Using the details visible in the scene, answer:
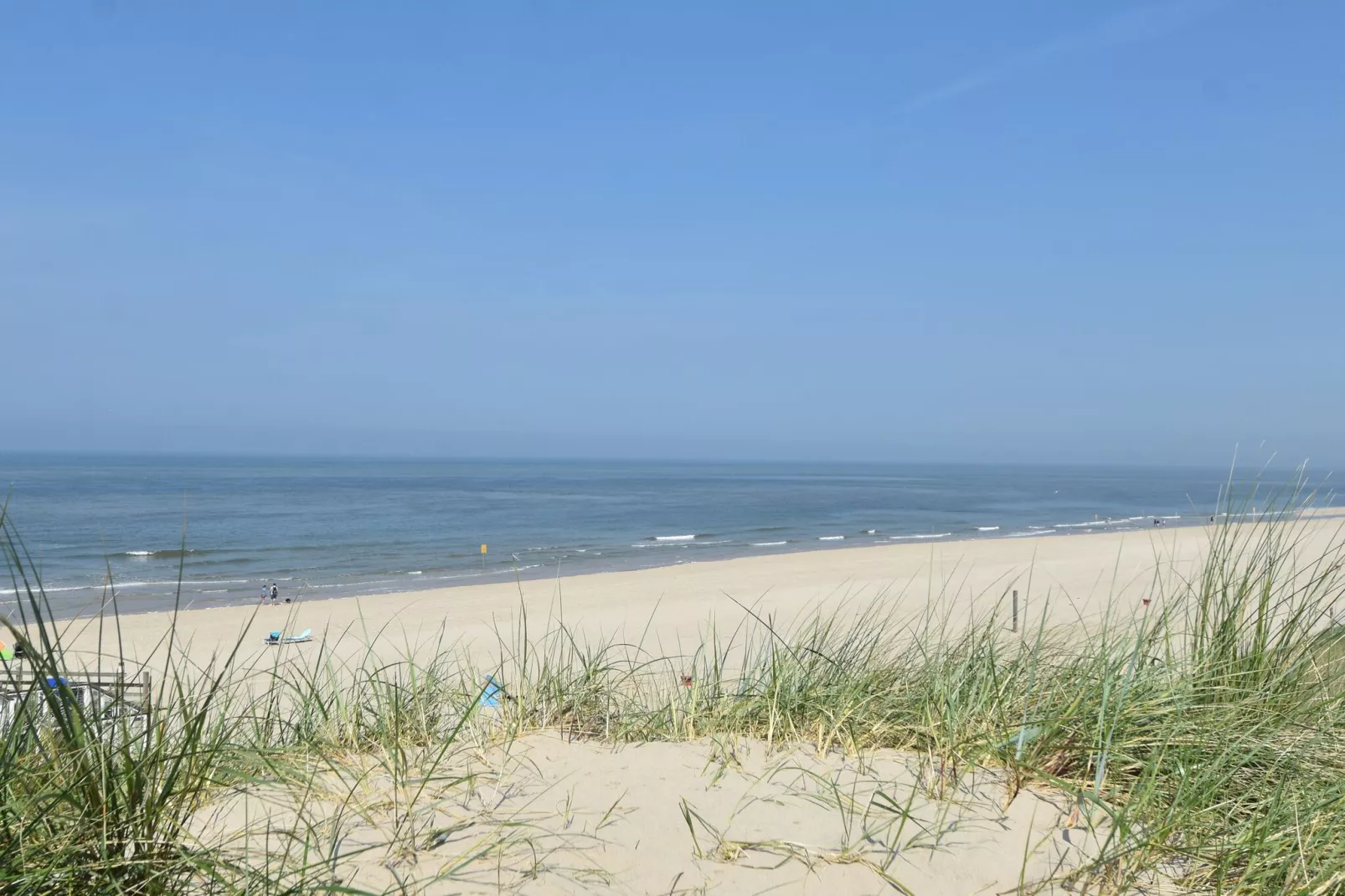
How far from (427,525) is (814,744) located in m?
Answer: 38.6

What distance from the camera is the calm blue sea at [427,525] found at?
2461 centimetres

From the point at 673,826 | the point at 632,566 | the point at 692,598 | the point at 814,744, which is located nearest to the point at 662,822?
the point at 673,826

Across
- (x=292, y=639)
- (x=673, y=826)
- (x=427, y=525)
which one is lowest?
(x=427, y=525)

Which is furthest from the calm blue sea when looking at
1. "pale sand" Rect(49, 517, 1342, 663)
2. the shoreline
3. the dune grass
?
the dune grass

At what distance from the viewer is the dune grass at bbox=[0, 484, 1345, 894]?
1934 mm

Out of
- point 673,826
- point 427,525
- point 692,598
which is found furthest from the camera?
point 427,525

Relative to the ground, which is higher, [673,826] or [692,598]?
[673,826]

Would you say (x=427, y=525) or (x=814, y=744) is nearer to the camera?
(x=814, y=744)

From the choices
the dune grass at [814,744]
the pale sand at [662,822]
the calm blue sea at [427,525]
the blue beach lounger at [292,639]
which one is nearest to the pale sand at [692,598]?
the blue beach lounger at [292,639]

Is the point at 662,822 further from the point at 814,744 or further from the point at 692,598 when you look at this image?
the point at 692,598

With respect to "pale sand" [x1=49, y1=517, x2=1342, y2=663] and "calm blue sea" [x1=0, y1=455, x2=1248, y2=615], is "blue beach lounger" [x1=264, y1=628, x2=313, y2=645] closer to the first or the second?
"pale sand" [x1=49, y1=517, x2=1342, y2=663]

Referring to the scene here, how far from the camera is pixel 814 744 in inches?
123

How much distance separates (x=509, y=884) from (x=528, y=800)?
0.49 m

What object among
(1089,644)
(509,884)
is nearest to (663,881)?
(509,884)
